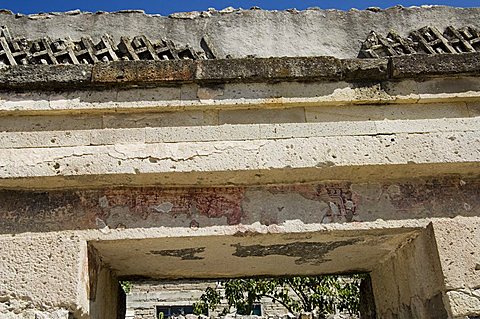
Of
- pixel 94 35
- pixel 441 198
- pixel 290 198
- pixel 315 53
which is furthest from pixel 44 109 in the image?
pixel 441 198

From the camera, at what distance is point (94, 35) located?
3.51 meters

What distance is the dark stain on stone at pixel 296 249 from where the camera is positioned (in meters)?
3.32

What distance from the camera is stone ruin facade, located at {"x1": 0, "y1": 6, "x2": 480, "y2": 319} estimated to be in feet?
9.63

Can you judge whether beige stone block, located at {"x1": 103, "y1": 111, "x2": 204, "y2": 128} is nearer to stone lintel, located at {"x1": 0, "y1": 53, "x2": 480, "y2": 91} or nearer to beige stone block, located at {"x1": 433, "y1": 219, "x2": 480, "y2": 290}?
stone lintel, located at {"x1": 0, "y1": 53, "x2": 480, "y2": 91}

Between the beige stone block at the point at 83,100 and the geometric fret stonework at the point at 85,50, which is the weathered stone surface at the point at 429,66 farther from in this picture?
the beige stone block at the point at 83,100

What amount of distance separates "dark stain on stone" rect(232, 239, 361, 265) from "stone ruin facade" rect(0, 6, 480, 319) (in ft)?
0.09

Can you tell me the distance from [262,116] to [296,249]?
2.95 feet

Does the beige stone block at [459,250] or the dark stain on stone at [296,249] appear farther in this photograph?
the dark stain on stone at [296,249]

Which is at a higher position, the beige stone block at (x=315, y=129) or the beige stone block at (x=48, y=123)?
the beige stone block at (x=48, y=123)

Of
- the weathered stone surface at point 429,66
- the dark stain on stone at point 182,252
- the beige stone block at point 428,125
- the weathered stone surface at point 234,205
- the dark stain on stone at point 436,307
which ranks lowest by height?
the dark stain on stone at point 436,307

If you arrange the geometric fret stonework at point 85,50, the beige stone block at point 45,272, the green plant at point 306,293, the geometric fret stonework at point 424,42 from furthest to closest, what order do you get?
1. the green plant at point 306,293
2. the geometric fret stonework at point 424,42
3. the geometric fret stonework at point 85,50
4. the beige stone block at point 45,272

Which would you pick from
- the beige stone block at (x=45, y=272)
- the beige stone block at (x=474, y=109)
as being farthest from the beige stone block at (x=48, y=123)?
the beige stone block at (x=474, y=109)

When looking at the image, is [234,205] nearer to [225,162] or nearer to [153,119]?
[225,162]

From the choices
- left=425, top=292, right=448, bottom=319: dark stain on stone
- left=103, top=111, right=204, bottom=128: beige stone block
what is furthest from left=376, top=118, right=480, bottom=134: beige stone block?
left=103, top=111, right=204, bottom=128: beige stone block
